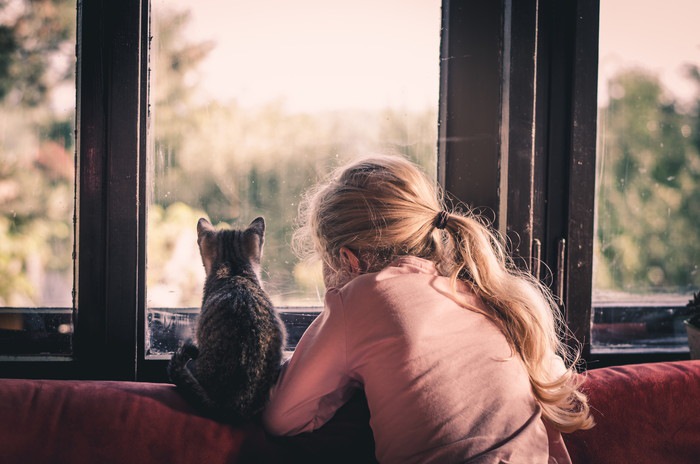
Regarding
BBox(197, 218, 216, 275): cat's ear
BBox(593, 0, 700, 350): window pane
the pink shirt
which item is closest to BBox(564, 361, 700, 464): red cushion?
the pink shirt

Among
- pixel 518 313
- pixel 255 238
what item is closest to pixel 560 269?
pixel 518 313

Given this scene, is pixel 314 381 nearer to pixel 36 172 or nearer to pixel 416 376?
pixel 416 376

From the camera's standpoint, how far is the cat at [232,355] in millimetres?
1089

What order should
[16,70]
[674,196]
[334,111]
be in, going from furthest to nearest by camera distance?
[674,196], [334,111], [16,70]

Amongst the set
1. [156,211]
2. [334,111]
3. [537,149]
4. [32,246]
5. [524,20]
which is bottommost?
[32,246]

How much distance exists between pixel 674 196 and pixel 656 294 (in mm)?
320

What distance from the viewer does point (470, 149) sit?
5.03ft

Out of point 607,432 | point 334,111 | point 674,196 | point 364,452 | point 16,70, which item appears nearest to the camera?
point 364,452

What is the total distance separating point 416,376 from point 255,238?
2.12ft

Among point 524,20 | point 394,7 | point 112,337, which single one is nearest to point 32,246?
point 112,337

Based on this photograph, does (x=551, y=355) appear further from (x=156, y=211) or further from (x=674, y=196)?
(x=156, y=211)

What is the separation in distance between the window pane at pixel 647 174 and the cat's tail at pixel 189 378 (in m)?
1.21

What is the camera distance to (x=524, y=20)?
1.50m

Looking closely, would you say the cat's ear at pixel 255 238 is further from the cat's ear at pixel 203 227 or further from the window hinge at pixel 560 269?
the window hinge at pixel 560 269
